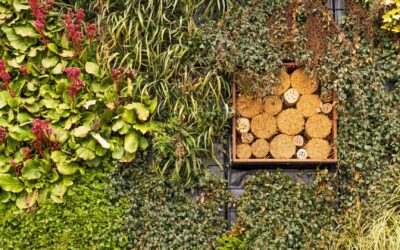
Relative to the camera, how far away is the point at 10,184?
418 centimetres

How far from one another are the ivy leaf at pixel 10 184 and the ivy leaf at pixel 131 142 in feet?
2.90

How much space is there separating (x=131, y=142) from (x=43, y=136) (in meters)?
0.69

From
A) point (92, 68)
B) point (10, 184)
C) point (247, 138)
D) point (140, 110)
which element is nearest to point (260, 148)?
point (247, 138)

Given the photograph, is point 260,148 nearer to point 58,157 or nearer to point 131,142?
point 131,142

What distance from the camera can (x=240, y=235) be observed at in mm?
4273

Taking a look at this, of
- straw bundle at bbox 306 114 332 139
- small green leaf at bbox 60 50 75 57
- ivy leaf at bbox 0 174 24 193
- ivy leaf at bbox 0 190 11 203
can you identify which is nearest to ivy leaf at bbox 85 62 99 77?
small green leaf at bbox 60 50 75 57

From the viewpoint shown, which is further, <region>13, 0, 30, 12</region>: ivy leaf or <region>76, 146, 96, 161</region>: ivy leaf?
<region>13, 0, 30, 12</region>: ivy leaf

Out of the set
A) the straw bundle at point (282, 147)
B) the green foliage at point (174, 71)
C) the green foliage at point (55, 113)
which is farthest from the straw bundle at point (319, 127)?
the green foliage at point (55, 113)

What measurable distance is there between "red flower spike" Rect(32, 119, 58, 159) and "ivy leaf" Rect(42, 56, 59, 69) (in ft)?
1.59

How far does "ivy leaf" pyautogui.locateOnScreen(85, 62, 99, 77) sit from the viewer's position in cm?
437

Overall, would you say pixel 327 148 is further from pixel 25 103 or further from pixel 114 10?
pixel 25 103

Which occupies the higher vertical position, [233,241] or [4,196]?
[4,196]

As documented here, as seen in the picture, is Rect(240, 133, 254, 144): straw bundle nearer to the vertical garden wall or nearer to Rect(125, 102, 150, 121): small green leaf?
the vertical garden wall

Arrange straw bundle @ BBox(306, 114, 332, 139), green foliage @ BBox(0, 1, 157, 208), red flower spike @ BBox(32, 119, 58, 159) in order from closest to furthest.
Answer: red flower spike @ BBox(32, 119, 58, 159), green foliage @ BBox(0, 1, 157, 208), straw bundle @ BBox(306, 114, 332, 139)
